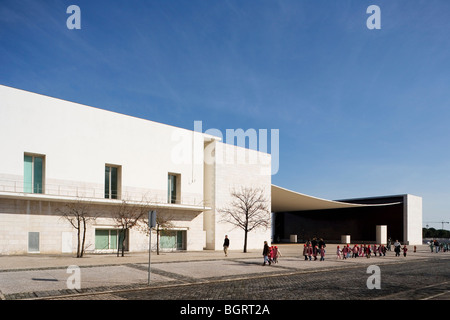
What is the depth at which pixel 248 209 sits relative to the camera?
35.4 meters

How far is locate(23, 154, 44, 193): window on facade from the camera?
25.4 metres

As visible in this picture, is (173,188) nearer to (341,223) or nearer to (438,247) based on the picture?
(438,247)

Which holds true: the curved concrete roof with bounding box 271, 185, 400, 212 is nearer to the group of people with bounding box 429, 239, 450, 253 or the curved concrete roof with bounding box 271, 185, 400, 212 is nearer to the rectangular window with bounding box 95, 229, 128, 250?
the group of people with bounding box 429, 239, 450, 253

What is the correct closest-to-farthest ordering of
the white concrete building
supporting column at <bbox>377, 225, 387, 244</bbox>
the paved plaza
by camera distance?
Result: the paved plaza < the white concrete building < supporting column at <bbox>377, 225, 387, 244</bbox>

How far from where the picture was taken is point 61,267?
58.2 feet

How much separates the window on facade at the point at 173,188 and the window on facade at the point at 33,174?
10.5 m

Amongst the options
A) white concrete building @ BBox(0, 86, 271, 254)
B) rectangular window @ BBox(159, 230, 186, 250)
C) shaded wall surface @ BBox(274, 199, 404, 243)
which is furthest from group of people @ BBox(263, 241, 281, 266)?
shaded wall surface @ BBox(274, 199, 404, 243)

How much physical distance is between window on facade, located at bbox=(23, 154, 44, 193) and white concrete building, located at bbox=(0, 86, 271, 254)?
0.06 meters

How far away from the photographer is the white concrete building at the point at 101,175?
81.1 ft

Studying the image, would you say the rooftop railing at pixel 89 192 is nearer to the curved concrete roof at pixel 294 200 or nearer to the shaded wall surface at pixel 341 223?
the curved concrete roof at pixel 294 200

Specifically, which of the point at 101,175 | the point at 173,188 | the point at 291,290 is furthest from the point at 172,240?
the point at 291,290

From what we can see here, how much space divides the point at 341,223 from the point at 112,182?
44.0 m

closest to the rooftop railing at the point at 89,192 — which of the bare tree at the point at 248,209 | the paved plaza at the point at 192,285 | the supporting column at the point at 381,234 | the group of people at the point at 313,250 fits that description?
the bare tree at the point at 248,209

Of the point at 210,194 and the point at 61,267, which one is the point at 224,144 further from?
the point at 61,267
